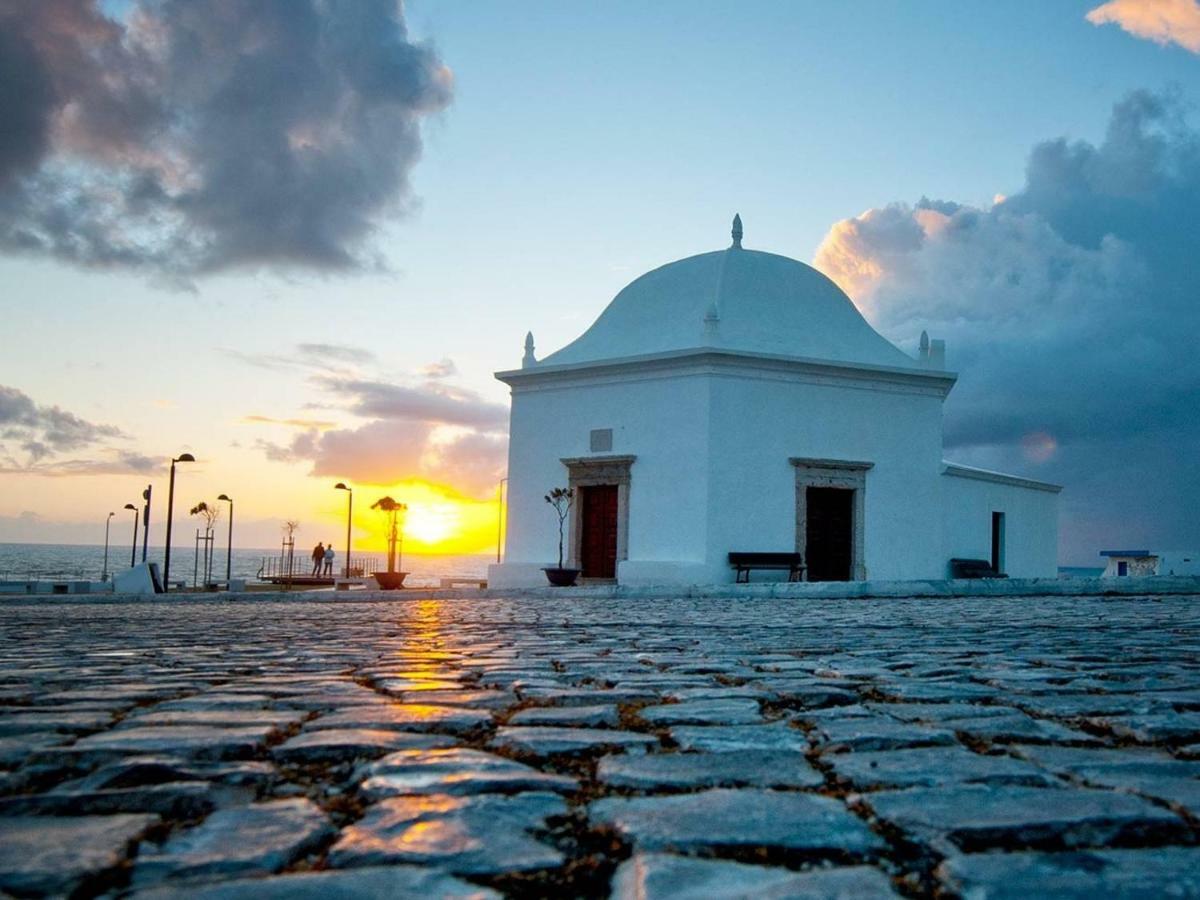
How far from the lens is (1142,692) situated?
147 inches

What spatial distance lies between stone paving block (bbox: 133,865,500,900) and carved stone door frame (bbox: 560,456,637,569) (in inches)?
783

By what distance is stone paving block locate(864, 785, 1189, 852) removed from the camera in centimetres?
175

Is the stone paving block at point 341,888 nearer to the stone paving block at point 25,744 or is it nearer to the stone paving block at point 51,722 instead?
the stone paving block at point 25,744

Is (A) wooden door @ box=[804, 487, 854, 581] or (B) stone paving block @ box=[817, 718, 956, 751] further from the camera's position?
(A) wooden door @ box=[804, 487, 854, 581]

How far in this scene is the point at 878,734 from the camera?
279 cm

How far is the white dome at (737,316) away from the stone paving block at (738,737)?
62.0ft

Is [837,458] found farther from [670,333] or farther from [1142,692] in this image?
[1142,692]

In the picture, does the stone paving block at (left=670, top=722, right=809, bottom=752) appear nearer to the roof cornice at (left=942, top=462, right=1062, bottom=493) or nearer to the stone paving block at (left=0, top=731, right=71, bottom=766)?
the stone paving block at (left=0, top=731, right=71, bottom=766)

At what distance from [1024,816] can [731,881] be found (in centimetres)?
68

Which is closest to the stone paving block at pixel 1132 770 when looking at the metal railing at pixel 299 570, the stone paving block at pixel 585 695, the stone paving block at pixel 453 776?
the stone paving block at pixel 453 776

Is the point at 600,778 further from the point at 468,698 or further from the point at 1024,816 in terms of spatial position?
the point at 468,698

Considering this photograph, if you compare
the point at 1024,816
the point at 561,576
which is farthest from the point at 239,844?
the point at 561,576

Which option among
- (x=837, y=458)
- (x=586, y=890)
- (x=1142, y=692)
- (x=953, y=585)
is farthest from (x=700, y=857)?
(x=837, y=458)

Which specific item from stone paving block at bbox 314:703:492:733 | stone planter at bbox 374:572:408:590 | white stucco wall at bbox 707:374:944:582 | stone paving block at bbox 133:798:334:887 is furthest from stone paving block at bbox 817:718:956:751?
stone planter at bbox 374:572:408:590
